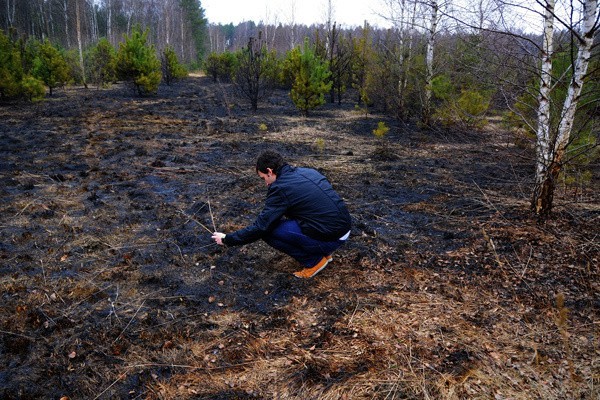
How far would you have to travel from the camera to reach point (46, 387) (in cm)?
212

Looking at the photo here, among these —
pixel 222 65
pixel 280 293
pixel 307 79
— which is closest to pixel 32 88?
pixel 307 79

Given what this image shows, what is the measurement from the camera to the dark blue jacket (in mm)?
3029

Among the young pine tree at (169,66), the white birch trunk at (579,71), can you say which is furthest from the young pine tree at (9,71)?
the white birch trunk at (579,71)

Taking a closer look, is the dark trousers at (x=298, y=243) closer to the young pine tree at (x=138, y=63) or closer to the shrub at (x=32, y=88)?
the shrub at (x=32, y=88)

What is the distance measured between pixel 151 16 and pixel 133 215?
46635 mm

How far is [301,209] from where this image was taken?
3064 mm

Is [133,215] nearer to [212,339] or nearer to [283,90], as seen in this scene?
[212,339]

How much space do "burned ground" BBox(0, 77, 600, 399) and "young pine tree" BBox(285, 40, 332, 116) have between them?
6477 mm

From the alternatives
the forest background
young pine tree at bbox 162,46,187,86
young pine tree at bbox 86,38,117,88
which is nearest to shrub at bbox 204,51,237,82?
the forest background

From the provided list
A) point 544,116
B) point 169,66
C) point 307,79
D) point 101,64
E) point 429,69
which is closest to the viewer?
point 544,116

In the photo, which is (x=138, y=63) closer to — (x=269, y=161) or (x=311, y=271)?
(x=269, y=161)

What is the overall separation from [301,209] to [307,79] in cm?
971

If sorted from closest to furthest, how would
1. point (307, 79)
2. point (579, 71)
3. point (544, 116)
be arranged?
point (579, 71), point (544, 116), point (307, 79)

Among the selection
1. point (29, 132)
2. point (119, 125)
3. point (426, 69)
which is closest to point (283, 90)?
point (426, 69)
